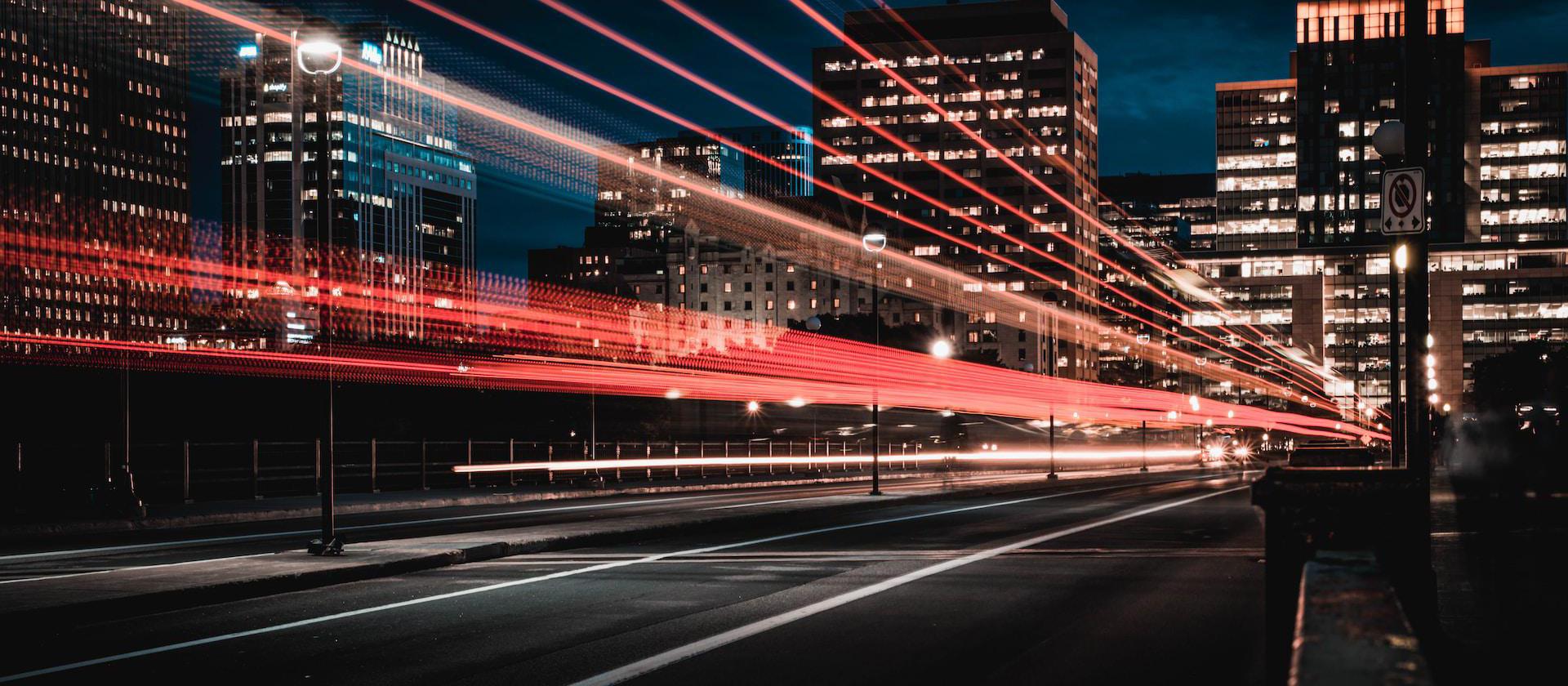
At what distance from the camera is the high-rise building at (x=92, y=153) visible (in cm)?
12238

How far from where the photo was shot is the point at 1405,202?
1444 centimetres

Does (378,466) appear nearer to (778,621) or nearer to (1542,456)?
(778,621)

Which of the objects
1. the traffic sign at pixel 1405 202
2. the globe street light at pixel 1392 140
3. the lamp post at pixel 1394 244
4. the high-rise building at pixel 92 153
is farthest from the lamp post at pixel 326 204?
the high-rise building at pixel 92 153

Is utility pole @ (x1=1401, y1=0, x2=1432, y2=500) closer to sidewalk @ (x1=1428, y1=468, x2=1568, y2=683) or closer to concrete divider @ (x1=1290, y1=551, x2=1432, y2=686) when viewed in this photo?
sidewalk @ (x1=1428, y1=468, x2=1568, y2=683)

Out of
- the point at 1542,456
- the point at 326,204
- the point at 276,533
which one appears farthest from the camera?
the point at 276,533

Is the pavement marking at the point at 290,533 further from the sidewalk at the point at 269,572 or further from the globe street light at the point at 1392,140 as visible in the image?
the globe street light at the point at 1392,140

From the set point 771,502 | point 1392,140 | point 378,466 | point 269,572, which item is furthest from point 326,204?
point 378,466

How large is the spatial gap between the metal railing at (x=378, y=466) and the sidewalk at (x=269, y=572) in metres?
12.1

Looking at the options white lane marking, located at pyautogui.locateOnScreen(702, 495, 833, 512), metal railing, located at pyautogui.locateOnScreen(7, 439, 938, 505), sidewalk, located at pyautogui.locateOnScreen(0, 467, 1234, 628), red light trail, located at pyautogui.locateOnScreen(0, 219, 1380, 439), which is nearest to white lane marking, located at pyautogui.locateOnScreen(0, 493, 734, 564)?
white lane marking, located at pyautogui.locateOnScreen(702, 495, 833, 512)

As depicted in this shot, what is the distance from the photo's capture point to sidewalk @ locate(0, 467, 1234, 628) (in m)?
12.1

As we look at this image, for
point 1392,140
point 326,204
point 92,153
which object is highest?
point 92,153

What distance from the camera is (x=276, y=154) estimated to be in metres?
21.4

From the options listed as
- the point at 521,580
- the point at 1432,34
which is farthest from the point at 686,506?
the point at 1432,34

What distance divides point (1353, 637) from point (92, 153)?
147 meters
